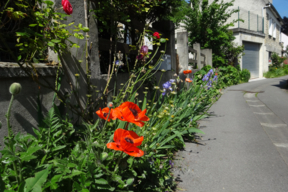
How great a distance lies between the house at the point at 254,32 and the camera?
15.7 m

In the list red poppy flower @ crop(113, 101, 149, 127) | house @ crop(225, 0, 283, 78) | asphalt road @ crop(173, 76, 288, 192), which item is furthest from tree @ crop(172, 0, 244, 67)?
red poppy flower @ crop(113, 101, 149, 127)

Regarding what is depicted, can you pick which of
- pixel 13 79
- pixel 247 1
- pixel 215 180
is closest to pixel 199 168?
pixel 215 180

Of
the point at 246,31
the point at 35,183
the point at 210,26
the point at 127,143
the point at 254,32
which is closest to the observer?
the point at 35,183

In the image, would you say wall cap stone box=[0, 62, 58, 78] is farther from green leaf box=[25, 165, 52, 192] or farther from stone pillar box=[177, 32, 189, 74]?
stone pillar box=[177, 32, 189, 74]

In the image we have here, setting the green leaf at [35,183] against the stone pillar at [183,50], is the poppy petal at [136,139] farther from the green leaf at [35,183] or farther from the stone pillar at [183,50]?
the stone pillar at [183,50]

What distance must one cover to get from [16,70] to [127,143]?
1.05m

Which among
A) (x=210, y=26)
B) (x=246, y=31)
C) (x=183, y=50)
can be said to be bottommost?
(x=183, y=50)

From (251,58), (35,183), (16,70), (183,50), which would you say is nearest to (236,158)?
(35,183)

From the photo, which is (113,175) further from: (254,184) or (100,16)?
(100,16)

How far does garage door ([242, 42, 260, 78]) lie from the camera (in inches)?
650

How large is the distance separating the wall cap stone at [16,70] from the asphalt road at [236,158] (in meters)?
1.45

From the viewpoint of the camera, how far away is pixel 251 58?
17.4 m

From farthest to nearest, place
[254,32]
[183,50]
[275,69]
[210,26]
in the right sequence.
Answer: [275,69]
[254,32]
[210,26]
[183,50]

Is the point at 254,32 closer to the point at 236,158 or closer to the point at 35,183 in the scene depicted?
the point at 236,158
